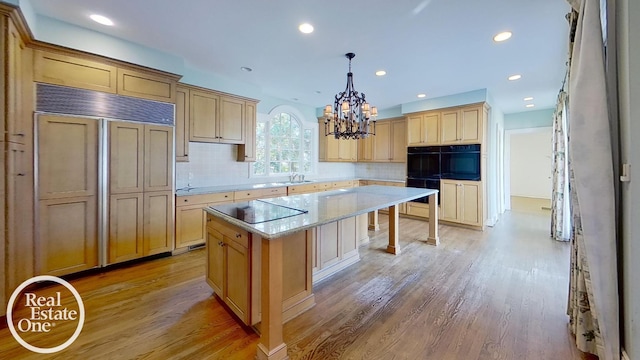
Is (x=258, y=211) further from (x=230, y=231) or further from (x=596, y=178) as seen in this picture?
(x=596, y=178)

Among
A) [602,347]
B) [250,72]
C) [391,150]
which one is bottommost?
[602,347]

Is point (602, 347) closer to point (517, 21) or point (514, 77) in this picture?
point (517, 21)

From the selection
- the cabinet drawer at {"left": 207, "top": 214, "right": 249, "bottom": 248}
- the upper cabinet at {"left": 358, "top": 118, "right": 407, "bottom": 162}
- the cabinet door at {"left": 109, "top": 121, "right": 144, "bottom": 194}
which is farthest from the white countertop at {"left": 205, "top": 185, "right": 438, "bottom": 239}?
the upper cabinet at {"left": 358, "top": 118, "right": 407, "bottom": 162}

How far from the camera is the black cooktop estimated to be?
1894 mm

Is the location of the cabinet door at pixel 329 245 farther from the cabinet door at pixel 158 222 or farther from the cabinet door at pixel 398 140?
the cabinet door at pixel 398 140

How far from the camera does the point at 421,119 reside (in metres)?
5.43

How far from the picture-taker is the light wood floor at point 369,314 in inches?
68.1

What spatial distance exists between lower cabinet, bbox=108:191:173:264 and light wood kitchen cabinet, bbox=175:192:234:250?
0.40 ft

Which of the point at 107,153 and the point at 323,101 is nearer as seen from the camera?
the point at 107,153

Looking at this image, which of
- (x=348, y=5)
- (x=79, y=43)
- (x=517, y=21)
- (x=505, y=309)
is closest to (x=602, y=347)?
(x=505, y=309)

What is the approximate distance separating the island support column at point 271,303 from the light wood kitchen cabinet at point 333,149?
471 cm

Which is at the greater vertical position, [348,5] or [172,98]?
[348,5]

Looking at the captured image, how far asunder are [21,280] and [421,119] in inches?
243

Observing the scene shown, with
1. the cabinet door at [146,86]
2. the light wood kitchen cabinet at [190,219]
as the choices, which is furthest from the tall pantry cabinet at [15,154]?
the light wood kitchen cabinet at [190,219]
